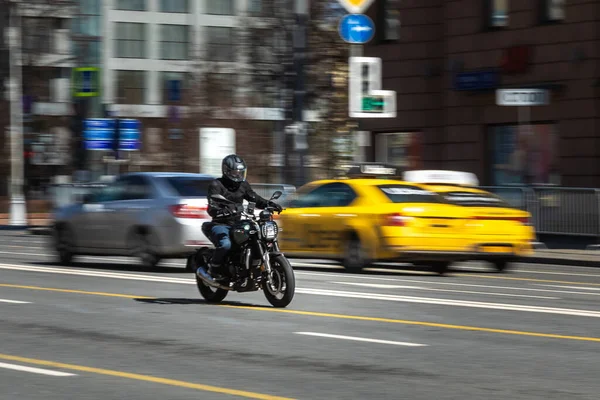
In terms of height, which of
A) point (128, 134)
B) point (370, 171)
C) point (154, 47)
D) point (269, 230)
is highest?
point (154, 47)

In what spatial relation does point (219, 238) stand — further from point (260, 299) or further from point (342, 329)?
point (342, 329)

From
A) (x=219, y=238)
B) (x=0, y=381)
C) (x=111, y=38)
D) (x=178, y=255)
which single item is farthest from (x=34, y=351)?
(x=111, y=38)

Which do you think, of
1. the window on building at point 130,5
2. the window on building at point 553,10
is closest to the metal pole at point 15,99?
the window on building at point 553,10

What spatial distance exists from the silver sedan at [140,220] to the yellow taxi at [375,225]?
177 cm

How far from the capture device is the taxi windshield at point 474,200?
69.4 feet

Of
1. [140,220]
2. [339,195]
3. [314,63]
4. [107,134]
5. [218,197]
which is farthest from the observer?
[314,63]

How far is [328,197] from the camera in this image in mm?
21266

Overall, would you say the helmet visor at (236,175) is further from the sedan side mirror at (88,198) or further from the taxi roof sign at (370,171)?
the taxi roof sign at (370,171)

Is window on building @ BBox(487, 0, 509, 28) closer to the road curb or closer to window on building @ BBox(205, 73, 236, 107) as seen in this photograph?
the road curb

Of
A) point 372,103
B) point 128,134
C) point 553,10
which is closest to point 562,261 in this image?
point 372,103

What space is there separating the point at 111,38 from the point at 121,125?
4414cm

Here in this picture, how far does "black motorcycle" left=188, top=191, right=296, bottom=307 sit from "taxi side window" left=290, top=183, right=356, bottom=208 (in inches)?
264

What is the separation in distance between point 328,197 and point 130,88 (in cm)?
6083

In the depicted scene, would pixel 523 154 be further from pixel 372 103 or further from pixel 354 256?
pixel 354 256
